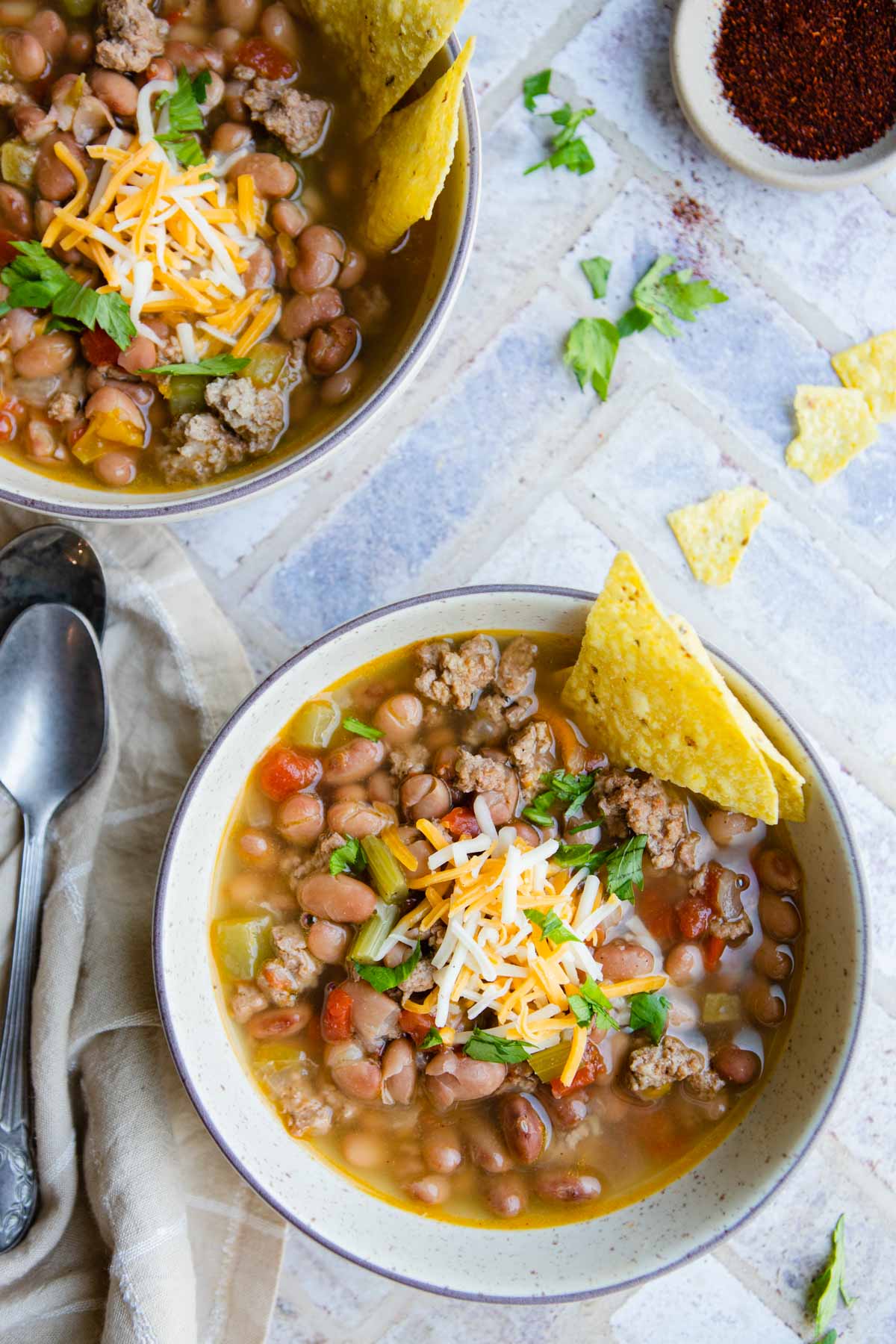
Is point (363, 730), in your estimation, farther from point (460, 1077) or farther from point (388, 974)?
point (460, 1077)

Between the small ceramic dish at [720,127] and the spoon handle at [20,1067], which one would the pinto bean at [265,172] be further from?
the spoon handle at [20,1067]

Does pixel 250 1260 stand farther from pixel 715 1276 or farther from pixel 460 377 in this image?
pixel 460 377

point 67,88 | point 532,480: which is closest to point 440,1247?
point 532,480

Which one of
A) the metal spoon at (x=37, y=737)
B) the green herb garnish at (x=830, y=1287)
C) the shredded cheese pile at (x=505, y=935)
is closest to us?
the shredded cheese pile at (x=505, y=935)

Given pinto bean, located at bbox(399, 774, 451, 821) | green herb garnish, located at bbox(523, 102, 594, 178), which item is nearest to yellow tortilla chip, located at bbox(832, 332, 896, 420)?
green herb garnish, located at bbox(523, 102, 594, 178)

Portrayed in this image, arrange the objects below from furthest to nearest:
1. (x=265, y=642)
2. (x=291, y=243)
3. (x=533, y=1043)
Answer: (x=265, y=642), (x=291, y=243), (x=533, y=1043)

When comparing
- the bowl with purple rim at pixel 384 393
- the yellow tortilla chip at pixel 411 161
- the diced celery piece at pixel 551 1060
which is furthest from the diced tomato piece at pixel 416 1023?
the yellow tortilla chip at pixel 411 161
